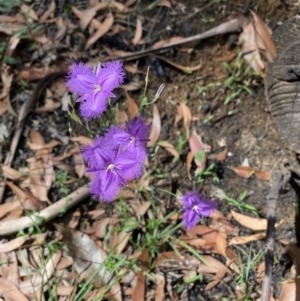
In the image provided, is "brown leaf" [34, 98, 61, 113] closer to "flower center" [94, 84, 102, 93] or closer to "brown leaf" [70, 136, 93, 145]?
"brown leaf" [70, 136, 93, 145]

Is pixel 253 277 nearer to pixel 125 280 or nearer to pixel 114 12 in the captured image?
pixel 125 280

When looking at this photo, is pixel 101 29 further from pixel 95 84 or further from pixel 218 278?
pixel 218 278

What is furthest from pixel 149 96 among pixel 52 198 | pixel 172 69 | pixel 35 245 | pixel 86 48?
pixel 35 245

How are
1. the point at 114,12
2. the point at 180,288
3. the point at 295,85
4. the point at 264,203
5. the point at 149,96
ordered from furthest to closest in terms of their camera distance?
the point at 114,12 → the point at 149,96 → the point at 264,203 → the point at 180,288 → the point at 295,85

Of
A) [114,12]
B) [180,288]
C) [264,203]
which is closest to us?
[180,288]

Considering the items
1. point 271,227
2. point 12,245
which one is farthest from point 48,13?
point 271,227

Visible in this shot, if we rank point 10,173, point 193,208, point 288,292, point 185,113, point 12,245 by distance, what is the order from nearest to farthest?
point 193,208, point 288,292, point 12,245, point 10,173, point 185,113

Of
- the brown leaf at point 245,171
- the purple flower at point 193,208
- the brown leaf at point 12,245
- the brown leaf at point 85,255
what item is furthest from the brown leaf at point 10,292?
the brown leaf at point 245,171
